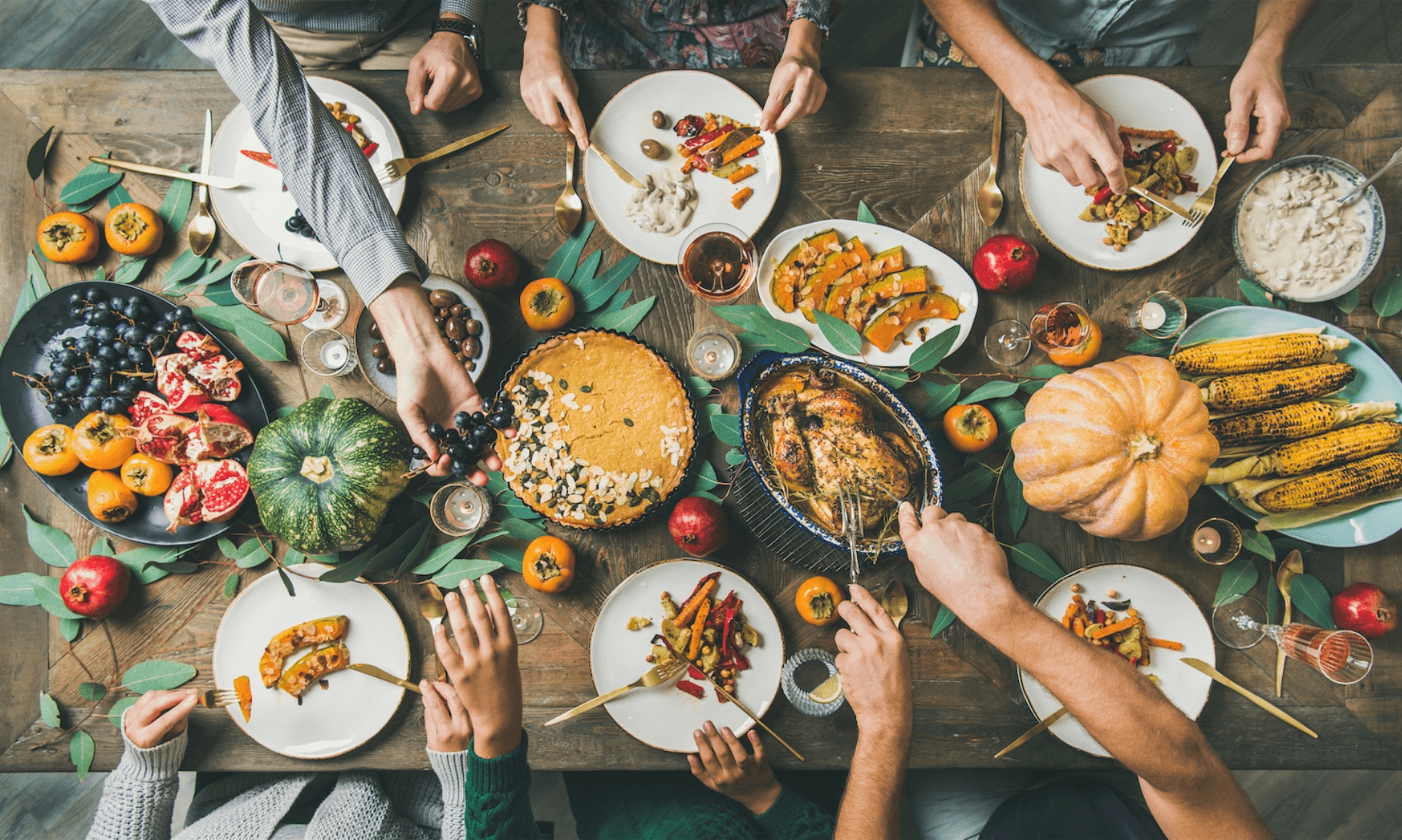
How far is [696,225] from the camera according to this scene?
1762 millimetres

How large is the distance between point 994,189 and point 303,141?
5.74ft

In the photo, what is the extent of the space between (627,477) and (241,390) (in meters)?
1.05

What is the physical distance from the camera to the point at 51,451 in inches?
65.5

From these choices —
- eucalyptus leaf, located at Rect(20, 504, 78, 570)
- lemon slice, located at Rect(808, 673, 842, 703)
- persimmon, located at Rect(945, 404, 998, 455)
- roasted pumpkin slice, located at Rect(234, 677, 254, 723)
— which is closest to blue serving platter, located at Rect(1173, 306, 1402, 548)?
persimmon, located at Rect(945, 404, 998, 455)

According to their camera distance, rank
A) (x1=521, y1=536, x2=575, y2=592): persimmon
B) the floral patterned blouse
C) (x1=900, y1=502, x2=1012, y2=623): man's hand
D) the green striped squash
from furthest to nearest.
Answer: the floral patterned blouse → (x1=521, y1=536, x2=575, y2=592): persimmon → the green striped squash → (x1=900, y1=502, x2=1012, y2=623): man's hand

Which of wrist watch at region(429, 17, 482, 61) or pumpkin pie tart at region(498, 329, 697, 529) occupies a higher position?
wrist watch at region(429, 17, 482, 61)

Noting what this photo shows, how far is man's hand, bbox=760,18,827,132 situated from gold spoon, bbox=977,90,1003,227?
18.5 inches

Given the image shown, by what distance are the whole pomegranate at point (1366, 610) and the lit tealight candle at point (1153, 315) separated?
0.83 m

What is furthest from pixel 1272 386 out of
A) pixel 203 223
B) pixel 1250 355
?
pixel 203 223

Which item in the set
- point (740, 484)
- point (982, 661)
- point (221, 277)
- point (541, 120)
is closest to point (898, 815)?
point (982, 661)

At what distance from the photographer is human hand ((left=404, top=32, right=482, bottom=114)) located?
5.70 feet

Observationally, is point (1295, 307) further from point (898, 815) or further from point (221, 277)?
point (221, 277)

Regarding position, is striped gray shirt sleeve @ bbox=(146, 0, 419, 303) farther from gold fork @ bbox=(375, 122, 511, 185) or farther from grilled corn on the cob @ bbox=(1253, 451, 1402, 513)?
grilled corn on the cob @ bbox=(1253, 451, 1402, 513)

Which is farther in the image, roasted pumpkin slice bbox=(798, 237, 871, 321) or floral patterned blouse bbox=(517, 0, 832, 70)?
floral patterned blouse bbox=(517, 0, 832, 70)
